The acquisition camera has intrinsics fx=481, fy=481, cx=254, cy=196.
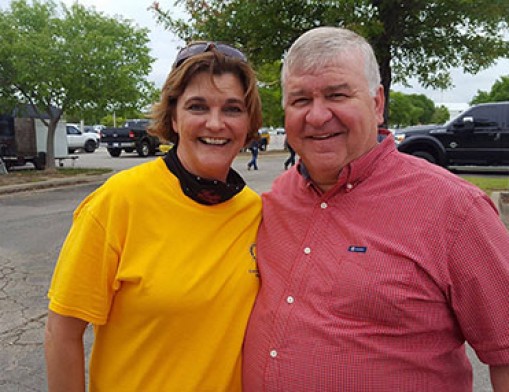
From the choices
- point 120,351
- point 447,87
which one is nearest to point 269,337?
point 120,351

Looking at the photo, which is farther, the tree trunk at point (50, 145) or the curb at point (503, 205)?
the tree trunk at point (50, 145)

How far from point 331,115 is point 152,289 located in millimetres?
941

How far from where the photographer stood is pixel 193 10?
344 inches

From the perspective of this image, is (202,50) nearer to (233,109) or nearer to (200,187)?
(233,109)

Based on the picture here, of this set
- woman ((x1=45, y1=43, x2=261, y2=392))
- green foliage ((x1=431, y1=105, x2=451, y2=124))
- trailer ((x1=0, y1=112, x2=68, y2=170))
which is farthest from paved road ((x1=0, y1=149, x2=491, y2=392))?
green foliage ((x1=431, y1=105, x2=451, y2=124))

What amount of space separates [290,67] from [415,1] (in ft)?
22.5

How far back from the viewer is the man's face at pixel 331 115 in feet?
6.14

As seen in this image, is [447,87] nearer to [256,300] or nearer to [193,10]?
[193,10]

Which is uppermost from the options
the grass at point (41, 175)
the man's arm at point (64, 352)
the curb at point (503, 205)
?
the man's arm at point (64, 352)

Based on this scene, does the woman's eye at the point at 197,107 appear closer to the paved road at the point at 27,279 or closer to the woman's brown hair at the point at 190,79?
the woman's brown hair at the point at 190,79

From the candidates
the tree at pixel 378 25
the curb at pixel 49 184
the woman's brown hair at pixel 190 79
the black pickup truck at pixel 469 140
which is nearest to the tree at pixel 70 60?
the curb at pixel 49 184

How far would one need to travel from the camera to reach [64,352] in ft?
5.61

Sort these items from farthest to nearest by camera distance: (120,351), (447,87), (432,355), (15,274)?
1. (447,87)
2. (15,274)
3. (120,351)
4. (432,355)

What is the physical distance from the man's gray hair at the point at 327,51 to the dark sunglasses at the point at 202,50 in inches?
9.1
